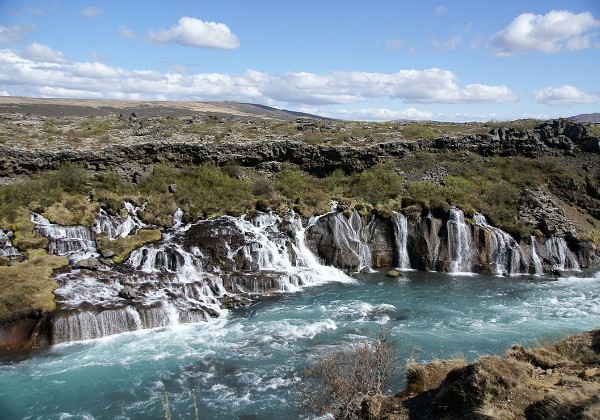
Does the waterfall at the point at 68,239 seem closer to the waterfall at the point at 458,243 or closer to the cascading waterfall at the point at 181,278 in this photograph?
the cascading waterfall at the point at 181,278

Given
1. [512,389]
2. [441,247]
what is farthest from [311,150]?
[512,389]

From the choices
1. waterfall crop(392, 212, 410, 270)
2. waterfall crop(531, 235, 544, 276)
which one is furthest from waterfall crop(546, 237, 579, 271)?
waterfall crop(392, 212, 410, 270)

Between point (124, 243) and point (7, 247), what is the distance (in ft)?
19.4

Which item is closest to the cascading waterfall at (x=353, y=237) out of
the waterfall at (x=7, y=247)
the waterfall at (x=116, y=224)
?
the waterfall at (x=116, y=224)

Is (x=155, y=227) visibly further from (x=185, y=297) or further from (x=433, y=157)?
(x=433, y=157)

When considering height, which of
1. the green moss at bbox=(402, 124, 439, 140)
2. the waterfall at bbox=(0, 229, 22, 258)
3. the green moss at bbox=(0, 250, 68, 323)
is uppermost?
the green moss at bbox=(402, 124, 439, 140)

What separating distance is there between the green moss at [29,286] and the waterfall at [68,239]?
1.04 metres

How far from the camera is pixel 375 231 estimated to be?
111 feet

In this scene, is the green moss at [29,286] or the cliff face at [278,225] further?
the cliff face at [278,225]

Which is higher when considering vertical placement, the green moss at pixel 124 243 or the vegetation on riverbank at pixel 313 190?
the vegetation on riverbank at pixel 313 190

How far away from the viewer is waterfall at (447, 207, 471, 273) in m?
32.4

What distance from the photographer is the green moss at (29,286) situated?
21219mm

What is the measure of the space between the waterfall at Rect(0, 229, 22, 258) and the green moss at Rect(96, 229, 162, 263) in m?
4.16

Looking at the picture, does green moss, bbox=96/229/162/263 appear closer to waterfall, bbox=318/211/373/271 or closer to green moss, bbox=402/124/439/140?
waterfall, bbox=318/211/373/271
